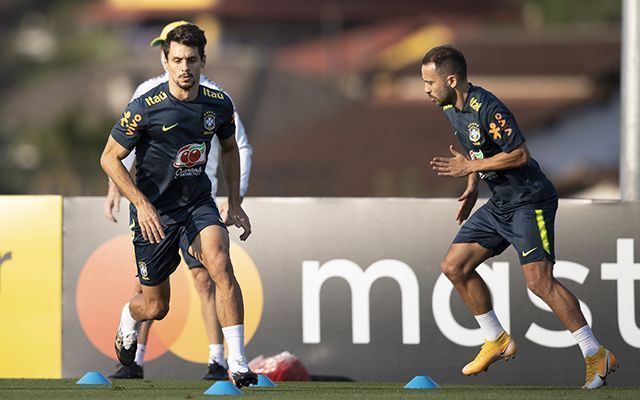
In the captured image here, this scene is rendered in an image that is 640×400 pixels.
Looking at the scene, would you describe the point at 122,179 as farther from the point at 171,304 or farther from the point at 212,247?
the point at 171,304

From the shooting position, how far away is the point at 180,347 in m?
12.5

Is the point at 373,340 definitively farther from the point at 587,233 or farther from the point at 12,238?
the point at 12,238

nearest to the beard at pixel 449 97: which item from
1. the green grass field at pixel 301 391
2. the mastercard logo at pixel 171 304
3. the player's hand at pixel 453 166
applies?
the player's hand at pixel 453 166

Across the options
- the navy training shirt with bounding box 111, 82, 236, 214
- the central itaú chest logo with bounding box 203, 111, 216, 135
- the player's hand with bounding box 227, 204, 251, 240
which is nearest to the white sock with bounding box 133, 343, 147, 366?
the player's hand with bounding box 227, 204, 251, 240

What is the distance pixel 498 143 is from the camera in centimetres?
1036

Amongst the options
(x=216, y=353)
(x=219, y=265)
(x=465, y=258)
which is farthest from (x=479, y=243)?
(x=216, y=353)

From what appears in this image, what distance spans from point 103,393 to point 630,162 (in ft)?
17.7

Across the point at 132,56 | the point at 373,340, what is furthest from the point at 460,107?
the point at 132,56

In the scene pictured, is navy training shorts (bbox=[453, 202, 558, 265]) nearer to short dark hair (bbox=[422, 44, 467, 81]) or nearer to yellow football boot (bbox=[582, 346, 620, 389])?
yellow football boot (bbox=[582, 346, 620, 389])

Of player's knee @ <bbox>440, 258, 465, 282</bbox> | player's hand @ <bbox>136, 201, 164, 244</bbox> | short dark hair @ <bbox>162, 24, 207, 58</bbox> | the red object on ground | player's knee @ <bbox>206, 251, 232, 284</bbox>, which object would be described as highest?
short dark hair @ <bbox>162, 24, 207, 58</bbox>

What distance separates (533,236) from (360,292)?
88.4 inches

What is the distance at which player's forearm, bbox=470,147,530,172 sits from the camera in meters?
10.3

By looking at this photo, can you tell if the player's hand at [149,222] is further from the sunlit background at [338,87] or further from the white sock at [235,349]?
the sunlit background at [338,87]

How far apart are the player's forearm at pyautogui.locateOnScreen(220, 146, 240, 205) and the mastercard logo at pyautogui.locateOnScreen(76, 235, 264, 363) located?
1.82 metres
